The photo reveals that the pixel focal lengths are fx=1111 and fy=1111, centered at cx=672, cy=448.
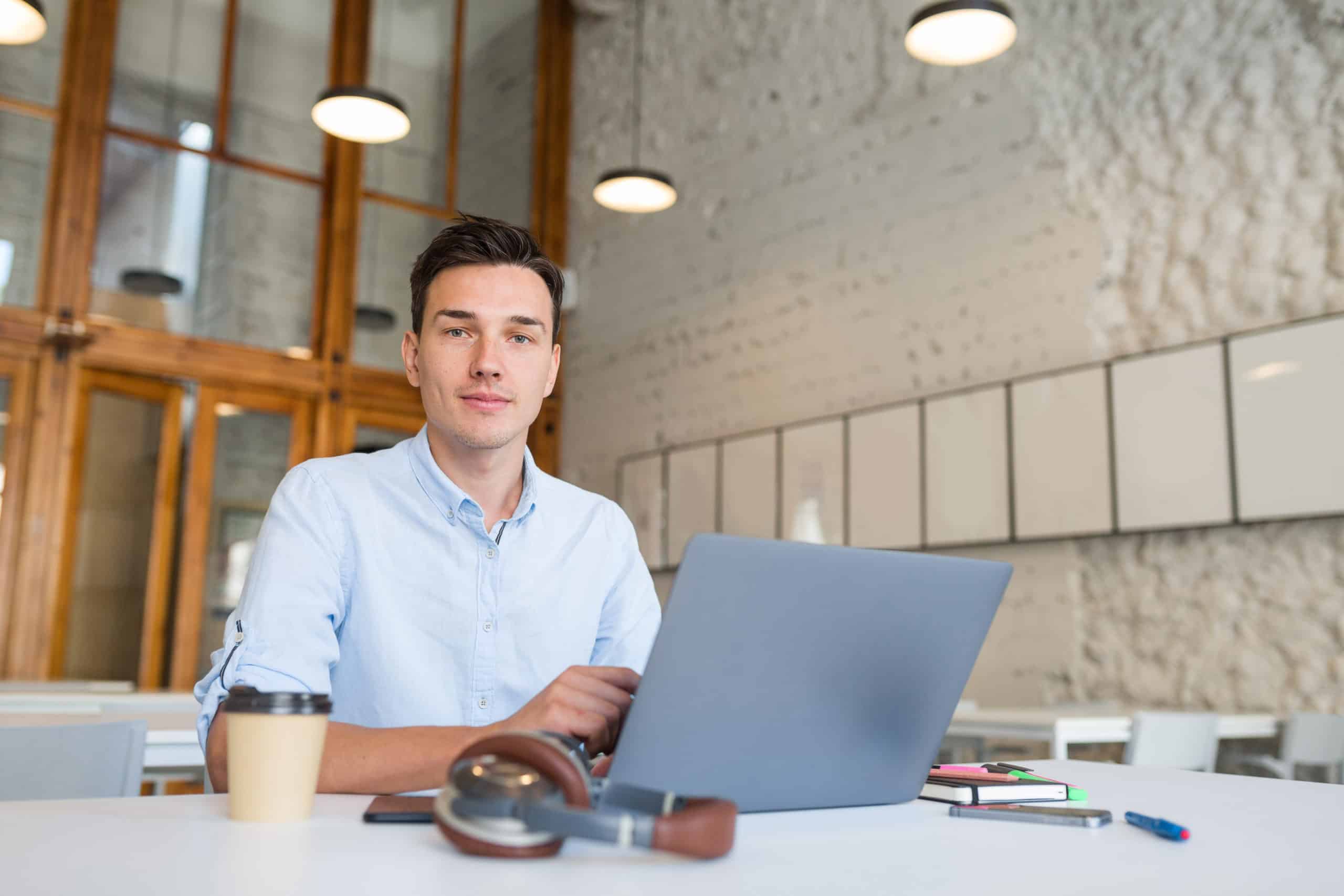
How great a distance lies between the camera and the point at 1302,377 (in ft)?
12.4

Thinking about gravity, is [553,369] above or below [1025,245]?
below

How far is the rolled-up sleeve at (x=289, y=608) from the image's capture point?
1219 mm

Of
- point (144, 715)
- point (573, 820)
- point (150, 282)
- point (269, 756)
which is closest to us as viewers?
point (573, 820)

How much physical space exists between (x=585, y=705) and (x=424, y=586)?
1.84 feet

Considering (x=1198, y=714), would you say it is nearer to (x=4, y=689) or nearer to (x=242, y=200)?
(x=4, y=689)

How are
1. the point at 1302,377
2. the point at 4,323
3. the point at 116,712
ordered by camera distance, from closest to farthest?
the point at 116,712 < the point at 1302,377 < the point at 4,323

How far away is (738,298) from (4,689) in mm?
4206

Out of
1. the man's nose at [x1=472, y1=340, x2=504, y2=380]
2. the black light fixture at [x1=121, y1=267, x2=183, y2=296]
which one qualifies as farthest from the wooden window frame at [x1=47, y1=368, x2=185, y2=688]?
the man's nose at [x1=472, y1=340, x2=504, y2=380]

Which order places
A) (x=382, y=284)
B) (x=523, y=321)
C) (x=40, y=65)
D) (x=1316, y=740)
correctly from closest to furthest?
1. (x=523, y=321)
2. (x=1316, y=740)
3. (x=40, y=65)
4. (x=382, y=284)

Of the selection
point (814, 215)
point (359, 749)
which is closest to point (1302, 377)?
point (814, 215)

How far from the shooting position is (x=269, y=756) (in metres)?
0.84

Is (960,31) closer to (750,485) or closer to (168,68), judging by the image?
(750,485)

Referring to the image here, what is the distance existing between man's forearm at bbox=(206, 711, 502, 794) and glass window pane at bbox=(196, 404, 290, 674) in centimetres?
536

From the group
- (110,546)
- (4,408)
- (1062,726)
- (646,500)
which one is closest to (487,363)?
(1062,726)
